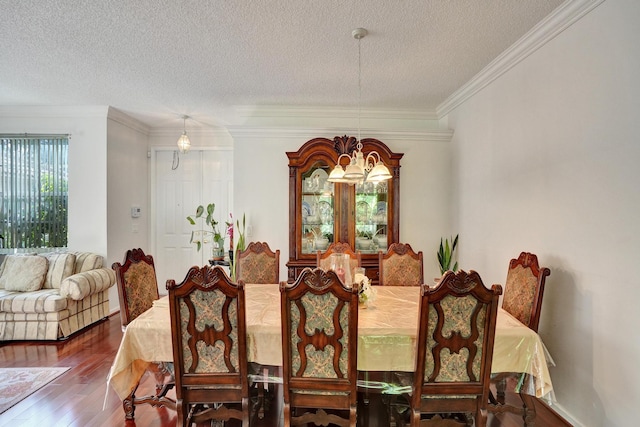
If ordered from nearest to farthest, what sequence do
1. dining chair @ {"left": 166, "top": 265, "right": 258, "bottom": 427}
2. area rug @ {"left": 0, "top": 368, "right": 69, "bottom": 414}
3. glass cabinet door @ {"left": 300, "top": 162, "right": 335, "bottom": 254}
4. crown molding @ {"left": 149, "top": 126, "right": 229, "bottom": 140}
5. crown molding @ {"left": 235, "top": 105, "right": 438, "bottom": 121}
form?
1. dining chair @ {"left": 166, "top": 265, "right": 258, "bottom": 427}
2. area rug @ {"left": 0, "top": 368, "right": 69, "bottom": 414}
3. glass cabinet door @ {"left": 300, "top": 162, "right": 335, "bottom": 254}
4. crown molding @ {"left": 235, "top": 105, "right": 438, "bottom": 121}
5. crown molding @ {"left": 149, "top": 126, "right": 229, "bottom": 140}

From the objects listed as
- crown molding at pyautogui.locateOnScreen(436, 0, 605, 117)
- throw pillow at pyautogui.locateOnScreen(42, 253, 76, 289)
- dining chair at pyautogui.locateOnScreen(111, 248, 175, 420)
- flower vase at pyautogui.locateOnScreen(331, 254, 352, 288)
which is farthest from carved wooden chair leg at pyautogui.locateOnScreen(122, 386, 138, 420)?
crown molding at pyautogui.locateOnScreen(436, 0, 605, 117)

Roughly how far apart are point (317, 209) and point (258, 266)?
1130 millimetres

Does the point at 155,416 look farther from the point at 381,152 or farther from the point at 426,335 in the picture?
the point at 381,152

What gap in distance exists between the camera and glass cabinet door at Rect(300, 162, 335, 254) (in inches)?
156

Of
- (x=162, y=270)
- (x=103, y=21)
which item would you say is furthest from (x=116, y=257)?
(x=103, y=21)

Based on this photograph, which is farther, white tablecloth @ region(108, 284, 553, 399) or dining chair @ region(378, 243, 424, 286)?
dining chair @ region(378, 243, 424, 286)

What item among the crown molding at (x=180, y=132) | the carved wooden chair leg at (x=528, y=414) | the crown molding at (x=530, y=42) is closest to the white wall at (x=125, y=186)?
the crown molding at (x=180, y=132)

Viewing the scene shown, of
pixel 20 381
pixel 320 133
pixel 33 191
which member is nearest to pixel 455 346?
pixel 320 133

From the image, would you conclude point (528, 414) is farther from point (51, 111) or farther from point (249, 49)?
point (51, 111)

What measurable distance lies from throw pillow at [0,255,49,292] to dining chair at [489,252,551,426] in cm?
460

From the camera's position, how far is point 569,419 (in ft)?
7.20

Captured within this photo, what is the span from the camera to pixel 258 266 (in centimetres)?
319

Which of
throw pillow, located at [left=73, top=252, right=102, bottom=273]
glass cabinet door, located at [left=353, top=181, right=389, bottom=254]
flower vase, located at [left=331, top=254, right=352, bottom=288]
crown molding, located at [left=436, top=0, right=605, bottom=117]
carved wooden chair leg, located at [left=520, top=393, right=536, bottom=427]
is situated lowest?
carved wooden chair leg, located at [left=520, top=393, right=536, bottom=427]

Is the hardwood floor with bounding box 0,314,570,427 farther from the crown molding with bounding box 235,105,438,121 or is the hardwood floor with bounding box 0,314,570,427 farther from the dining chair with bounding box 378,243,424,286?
the crown molding with bounding box 235,105,438,121
